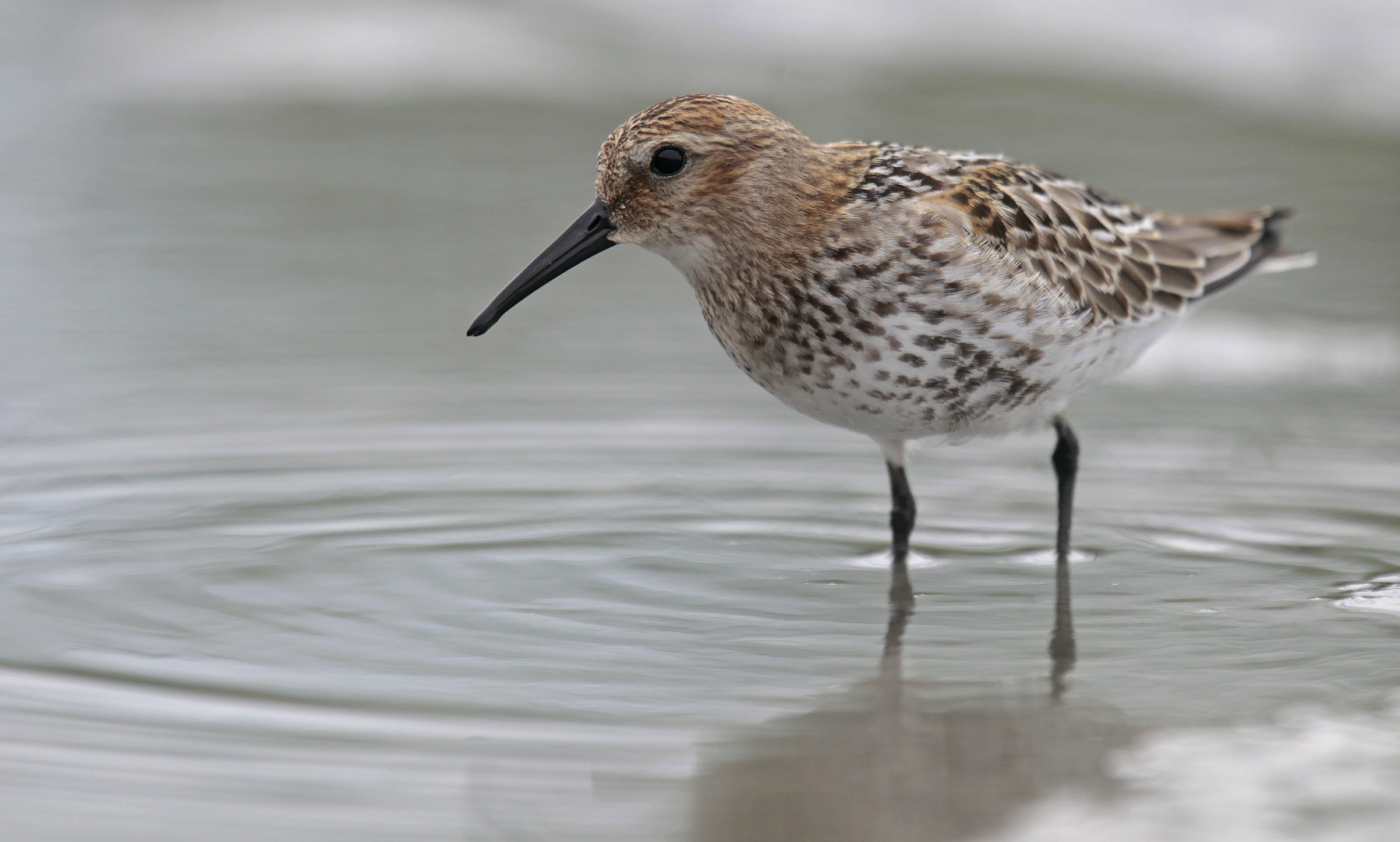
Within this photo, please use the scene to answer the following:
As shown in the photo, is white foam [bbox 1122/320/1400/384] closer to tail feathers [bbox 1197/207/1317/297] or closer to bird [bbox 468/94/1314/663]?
tail feathers [bbox 1197/207/1317/297]

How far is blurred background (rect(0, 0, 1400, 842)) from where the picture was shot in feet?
13.2

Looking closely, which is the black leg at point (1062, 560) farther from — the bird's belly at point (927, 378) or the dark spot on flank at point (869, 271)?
the dark spot on flank at point (869, 271)

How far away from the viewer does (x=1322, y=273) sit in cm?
972

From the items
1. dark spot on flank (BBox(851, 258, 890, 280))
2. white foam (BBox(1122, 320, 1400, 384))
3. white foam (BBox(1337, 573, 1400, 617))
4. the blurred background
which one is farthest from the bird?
white foam (BBox(1122, 320, 1400, 384))

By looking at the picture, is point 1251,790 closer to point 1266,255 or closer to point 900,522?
point 900,522

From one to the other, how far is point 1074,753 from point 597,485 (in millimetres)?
2964

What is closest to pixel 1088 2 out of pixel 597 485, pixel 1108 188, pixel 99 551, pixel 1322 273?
pixel 1108 188

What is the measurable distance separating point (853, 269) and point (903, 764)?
1.86 metres

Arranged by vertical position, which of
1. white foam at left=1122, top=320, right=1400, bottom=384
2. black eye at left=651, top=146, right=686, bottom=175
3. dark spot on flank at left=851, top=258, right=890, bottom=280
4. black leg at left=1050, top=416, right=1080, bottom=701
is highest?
black eye at left=651, top=146, right=686, bottom=175

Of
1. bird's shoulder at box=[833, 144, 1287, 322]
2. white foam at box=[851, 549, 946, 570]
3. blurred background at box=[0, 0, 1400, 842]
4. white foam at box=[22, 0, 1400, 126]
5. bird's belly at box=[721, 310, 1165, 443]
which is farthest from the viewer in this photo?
white foam at box=[22, 0, 1400, 126]

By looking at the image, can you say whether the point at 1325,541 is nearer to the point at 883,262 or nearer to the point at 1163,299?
the point at 1163,299

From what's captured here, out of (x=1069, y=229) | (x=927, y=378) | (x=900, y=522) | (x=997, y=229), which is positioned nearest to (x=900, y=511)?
(x=900, y=522)

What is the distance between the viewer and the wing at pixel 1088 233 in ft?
19.1

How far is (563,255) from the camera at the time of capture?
567 cm
